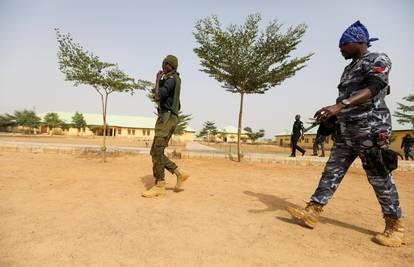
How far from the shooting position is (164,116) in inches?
159

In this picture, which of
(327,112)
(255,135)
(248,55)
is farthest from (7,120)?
(327,112)

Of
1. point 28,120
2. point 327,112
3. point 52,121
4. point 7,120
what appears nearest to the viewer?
point 327,112

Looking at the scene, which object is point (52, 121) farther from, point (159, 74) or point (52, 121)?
point (159, 74)

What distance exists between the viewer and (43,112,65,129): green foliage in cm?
5174

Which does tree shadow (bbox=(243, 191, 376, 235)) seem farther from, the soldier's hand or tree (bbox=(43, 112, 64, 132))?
tree (bbox=(43, 112, 64, 132))

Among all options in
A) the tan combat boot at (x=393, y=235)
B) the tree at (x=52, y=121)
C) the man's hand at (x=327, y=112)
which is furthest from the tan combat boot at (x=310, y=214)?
the tree at (x=52, y=121)

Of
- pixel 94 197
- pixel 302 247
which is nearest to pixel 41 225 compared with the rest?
pixel 94 197

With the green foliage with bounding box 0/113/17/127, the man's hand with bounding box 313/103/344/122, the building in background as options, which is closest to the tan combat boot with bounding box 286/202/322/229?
the man's hand with bounding box 313/103/344/122

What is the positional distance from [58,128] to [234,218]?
6214cm

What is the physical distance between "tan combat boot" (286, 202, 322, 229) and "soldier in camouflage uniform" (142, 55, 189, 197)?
1938mm

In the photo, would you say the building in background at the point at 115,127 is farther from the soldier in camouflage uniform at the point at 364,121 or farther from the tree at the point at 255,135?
the soldier in camouflage uniform at the point at 364,121

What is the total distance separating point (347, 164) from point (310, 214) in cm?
68

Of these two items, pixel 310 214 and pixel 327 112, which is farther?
pixel 310 214

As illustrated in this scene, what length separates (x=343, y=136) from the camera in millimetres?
2764
